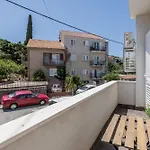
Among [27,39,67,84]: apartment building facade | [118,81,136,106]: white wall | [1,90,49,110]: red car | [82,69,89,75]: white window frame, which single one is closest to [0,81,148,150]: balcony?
[118,81,136,106]: white wall

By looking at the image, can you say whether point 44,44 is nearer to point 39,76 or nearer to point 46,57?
point 46,57

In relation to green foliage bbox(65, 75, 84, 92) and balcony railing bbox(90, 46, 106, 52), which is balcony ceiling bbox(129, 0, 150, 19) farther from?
balcony railing bbox(90, 46, 106, 52)

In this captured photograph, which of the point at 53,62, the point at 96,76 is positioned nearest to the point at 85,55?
the point at 96,76

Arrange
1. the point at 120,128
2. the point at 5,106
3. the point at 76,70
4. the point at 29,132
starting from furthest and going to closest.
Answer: the point at 76,70, the point at 5,106, the point at 120,128, the point at 29,132

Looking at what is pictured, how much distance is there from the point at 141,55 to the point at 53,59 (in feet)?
62.9

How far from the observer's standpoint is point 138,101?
516cm

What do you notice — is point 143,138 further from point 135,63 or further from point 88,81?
point 88,81

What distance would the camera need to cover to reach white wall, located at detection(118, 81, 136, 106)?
5293 millimetres

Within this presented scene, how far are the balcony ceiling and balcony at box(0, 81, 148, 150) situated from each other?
2940mm

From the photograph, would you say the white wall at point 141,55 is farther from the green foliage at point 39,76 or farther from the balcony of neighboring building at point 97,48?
the balcony of neighboring building at point 97,48

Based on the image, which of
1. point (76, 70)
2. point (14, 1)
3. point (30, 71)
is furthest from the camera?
point (76, 70)

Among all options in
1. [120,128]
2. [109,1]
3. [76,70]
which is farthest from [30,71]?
[120,128]

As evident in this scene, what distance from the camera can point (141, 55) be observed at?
500 centimetres

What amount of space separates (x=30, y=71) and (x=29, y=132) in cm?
2224
